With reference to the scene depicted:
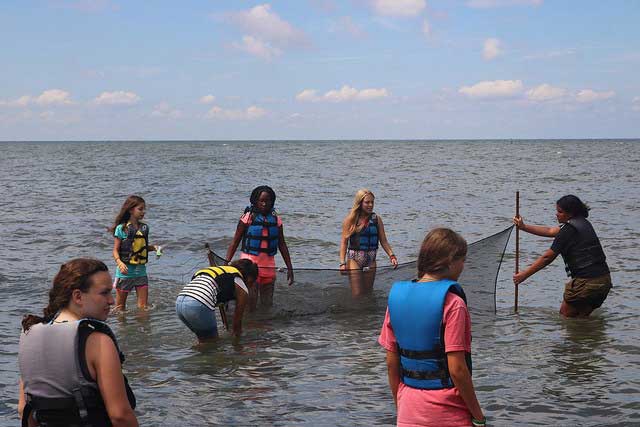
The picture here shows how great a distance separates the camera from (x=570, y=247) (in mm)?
9102

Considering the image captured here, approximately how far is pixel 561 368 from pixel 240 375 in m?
3.43

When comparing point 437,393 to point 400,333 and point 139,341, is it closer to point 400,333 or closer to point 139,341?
point 400,333

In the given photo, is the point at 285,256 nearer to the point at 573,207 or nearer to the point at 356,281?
the point at 356,281

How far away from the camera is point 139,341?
32.3 feet

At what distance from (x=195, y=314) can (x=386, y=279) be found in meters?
2.95

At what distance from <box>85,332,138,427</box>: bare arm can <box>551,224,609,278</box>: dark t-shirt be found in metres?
6.47

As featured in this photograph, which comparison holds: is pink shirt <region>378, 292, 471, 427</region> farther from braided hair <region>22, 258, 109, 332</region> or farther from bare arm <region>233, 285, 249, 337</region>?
bare arm <region>233, 285, 249, 337</region>

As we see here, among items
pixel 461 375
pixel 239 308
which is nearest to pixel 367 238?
pixel 239 308

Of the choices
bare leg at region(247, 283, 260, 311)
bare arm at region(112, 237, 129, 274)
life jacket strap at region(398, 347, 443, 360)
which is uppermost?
life jacket strap at region(398, 347, 443, 360)

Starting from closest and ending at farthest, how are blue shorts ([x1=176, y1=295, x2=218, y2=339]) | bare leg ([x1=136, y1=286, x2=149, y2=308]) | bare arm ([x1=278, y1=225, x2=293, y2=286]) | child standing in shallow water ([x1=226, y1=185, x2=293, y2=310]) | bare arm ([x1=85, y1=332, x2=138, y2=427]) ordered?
bare arm ([x1=85, y1=332, x2=138, y2=427]) → blue shorts ([x1=176, y1=295, x2=218, y2=339]) → child standing in shallow water ([x1=226, y1=185, x2=293, y2=310]) → bare arm ([x1=278, y1=225, x2=293, y2=286]) → bare leg ([x1=136, y1=286, x2=149, y2=308])

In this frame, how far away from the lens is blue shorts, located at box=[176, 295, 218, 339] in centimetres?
815

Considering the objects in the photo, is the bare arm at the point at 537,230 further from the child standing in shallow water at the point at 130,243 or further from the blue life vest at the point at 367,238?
the child standing in shallow water at the point at 130,243

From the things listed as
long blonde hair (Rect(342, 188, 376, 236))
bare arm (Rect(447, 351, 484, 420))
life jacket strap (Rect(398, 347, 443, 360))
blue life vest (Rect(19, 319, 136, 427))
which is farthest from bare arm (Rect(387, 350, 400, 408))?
long blonde hair (Rect(342, 188, 376, 236))

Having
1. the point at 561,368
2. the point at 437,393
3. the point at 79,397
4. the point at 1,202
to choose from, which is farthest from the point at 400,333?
the point at 1,202
